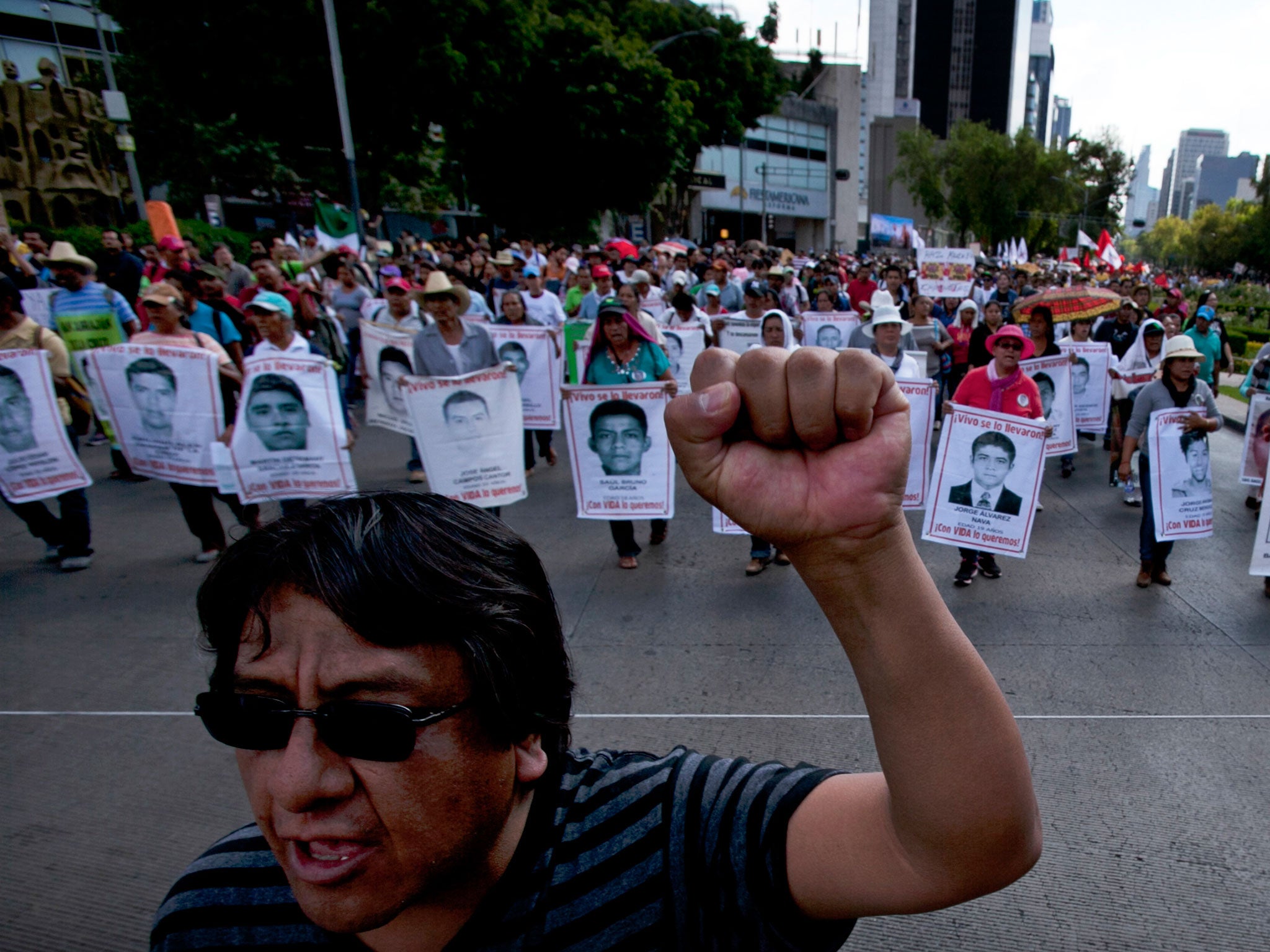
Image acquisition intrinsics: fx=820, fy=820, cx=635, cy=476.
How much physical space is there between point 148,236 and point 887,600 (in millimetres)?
23580

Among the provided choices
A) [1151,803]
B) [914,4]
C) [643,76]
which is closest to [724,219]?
[643,76]

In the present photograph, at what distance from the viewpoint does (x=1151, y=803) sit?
319 cm

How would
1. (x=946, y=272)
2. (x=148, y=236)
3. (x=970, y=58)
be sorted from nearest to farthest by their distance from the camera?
(x=946, y=272) < (x=148, y=236) < (x=970, y=58)

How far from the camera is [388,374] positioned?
25.9 feet

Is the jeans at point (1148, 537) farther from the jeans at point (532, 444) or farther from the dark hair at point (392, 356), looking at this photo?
the dark hair at point (392, 356)

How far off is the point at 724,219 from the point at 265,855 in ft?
212

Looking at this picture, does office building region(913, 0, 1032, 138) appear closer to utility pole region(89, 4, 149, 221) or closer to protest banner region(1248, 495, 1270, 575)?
utility pole region(89, 4, 149, 221)

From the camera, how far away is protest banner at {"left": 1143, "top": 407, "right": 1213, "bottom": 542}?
5305 mm

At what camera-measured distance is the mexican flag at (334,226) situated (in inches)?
511

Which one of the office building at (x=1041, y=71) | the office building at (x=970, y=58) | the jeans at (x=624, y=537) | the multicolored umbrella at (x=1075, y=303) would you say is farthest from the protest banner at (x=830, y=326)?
the office building at (x=1041, y=71)

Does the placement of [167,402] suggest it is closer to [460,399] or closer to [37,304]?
[460,399]

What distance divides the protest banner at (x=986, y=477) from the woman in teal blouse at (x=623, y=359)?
1.89 meters

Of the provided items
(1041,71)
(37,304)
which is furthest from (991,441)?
(1041,71)

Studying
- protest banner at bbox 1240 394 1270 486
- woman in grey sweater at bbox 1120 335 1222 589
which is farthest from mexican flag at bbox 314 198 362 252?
protest banner at bbox 1240 394 1270 486
